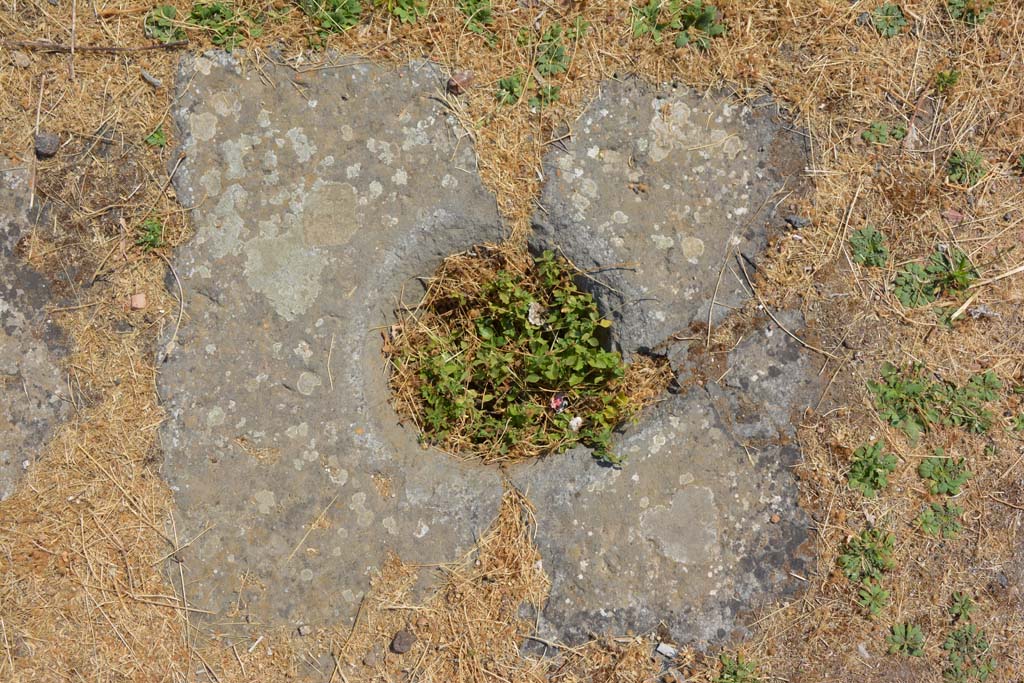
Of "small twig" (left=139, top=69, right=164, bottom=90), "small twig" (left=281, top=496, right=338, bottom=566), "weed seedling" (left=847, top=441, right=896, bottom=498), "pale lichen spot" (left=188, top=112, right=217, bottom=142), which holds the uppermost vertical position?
"small twig" (left=139, top=69, right=164, bottom=90)

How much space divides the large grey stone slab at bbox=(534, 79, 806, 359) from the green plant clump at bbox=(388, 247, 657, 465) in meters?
0.17

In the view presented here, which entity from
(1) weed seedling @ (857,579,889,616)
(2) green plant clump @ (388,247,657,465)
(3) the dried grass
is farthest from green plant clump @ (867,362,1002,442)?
(2) green plant clump @ (388,247,657,465)

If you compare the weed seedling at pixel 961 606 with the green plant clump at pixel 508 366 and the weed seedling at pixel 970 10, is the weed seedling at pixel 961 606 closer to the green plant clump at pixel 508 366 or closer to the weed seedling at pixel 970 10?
the green plant clump at pixel 508 366

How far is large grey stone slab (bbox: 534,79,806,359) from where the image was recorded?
3049 millimetres

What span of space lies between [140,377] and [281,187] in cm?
100

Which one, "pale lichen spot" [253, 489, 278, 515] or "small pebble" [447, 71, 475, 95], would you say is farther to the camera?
"small pebble" [447, 71, 475, 95]

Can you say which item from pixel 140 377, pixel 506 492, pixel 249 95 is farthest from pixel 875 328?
pixel 140 377

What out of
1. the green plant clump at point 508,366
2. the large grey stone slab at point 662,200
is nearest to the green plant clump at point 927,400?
the large grey stone slab at point 662,200

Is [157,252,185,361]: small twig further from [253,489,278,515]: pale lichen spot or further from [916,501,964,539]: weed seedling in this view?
[916,501,964,539]: weed seedling

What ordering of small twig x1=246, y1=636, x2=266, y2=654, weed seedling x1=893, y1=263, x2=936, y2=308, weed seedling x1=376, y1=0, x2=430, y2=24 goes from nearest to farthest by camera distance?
small twig x1=246, y1=636, x2=266, y2=654, weed seedling x1=376, y1=0, x2=430, y2=24, weed seedling x1=893, y1=263, x2=936, y2=308

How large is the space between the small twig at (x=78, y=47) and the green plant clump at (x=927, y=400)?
11.2ft

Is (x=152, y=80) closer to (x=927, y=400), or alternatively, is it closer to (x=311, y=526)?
(x=311, y=526)

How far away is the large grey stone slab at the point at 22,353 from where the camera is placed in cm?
296

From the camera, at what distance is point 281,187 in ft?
9.65
